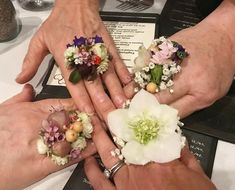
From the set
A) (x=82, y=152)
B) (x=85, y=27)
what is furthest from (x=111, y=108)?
(x=85, y=27)

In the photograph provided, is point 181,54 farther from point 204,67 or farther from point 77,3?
point 77,3

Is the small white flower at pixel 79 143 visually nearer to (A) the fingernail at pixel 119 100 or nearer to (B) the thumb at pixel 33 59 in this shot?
(A) the fingernail at pixel 119 100

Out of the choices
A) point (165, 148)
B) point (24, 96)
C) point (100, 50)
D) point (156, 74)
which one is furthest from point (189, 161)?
point (24, 96)

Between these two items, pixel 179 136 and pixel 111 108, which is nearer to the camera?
pixel 179 136

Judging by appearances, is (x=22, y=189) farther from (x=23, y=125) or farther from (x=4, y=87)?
(x=4, y=87)

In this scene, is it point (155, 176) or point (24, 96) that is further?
point (24, 96)

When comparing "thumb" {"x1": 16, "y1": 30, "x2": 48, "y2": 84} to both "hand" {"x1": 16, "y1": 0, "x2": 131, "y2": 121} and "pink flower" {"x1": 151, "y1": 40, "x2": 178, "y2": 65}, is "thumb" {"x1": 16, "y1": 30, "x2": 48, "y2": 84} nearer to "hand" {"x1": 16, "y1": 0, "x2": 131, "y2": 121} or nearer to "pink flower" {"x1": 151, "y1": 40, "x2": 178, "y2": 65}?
"hand" {"x1": 16, "y1": 0, "x2": 131, "y2": 121}
